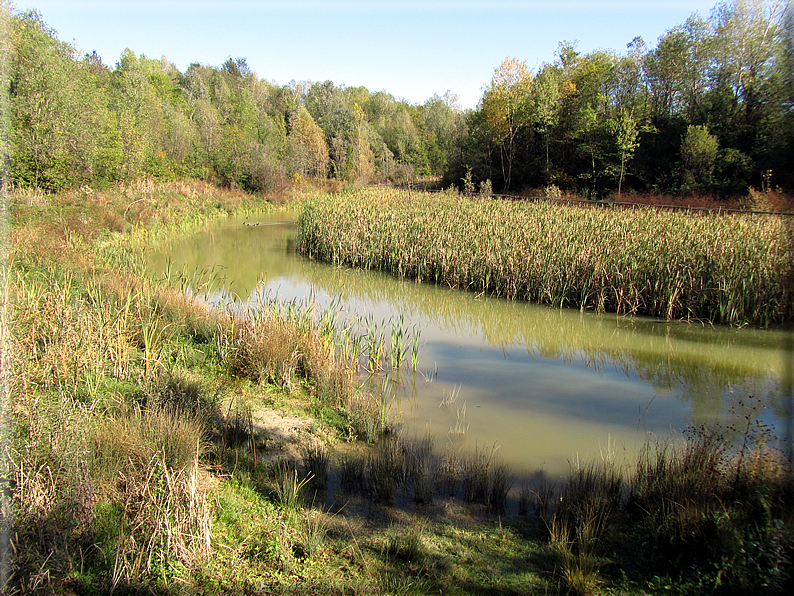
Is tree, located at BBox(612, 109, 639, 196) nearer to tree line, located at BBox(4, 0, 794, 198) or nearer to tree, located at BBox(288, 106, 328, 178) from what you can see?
tree line, located at BBox(4, 0, 794, 198)

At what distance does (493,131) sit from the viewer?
34.5 m

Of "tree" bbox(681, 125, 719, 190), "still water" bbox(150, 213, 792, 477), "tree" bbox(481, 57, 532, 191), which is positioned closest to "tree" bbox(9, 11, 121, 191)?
"still water" bbox(150, 213, 792, 477)

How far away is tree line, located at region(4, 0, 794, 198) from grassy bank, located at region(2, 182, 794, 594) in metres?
12.2

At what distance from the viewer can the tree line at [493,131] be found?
61.9 feet

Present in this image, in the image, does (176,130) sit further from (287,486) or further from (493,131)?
(287,486)

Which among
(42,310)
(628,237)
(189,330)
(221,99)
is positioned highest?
(221,99)

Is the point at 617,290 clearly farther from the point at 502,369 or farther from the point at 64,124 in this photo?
the point at 64,124

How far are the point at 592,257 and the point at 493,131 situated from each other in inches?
1042

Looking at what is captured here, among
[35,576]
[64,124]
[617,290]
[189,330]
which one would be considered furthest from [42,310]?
[64,124]

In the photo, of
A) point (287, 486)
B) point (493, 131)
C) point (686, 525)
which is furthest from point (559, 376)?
point (493, 131)

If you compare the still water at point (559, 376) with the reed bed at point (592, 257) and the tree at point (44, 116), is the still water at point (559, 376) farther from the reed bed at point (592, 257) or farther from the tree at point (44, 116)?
the tree at point (44, 116)

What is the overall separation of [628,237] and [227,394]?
341 inches

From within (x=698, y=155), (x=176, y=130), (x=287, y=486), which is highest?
(x=176, y=130)

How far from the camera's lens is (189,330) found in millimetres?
7254
